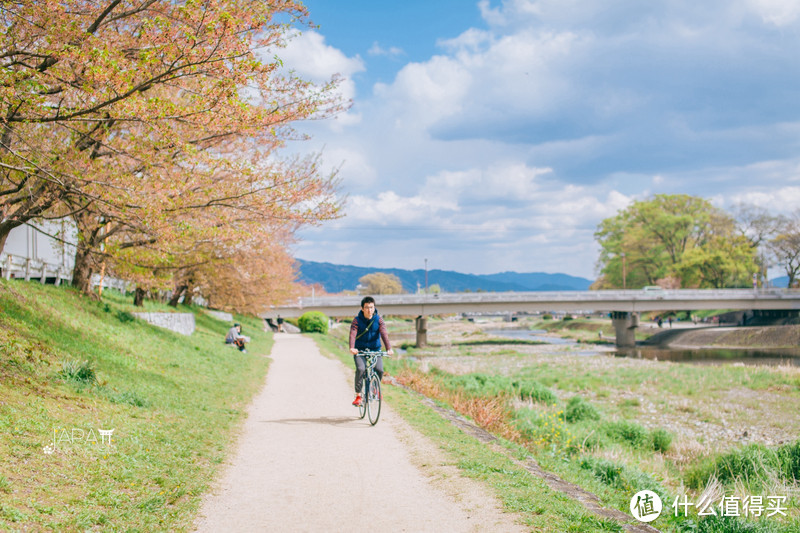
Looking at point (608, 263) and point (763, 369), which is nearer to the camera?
point (763, 369)

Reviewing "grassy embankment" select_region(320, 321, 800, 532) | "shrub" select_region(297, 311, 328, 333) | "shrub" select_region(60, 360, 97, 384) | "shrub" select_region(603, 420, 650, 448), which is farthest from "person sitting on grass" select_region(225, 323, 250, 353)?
"shrub" select_region(297, 311, 328, 333)

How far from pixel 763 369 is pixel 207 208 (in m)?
27.8

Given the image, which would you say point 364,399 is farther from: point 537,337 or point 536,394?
point 537,337

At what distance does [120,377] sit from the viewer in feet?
38.9

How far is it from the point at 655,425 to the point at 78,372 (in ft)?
52.1

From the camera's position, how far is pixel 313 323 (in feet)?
169

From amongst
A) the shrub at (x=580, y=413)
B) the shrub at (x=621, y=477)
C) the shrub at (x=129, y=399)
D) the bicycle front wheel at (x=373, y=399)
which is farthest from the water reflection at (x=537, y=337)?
the shrub at (x=129, y=399)

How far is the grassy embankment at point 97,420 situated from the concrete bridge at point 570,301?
131 feet

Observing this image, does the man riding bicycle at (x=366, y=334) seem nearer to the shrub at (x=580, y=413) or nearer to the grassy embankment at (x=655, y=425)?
the grassy embankment at (x=655, y=425)

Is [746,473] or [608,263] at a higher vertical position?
[608,263]

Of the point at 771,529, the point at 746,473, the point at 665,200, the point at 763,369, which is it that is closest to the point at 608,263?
the point at 665,200

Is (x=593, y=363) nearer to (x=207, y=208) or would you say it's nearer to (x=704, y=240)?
(x=207, y=208)

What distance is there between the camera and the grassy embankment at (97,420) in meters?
5.46

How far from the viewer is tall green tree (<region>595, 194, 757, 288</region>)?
71.4 metres
